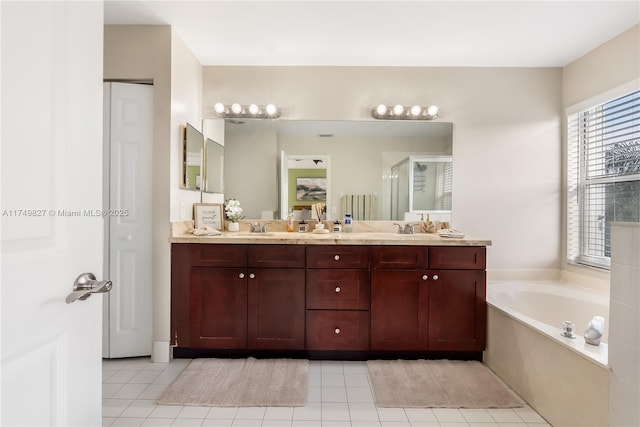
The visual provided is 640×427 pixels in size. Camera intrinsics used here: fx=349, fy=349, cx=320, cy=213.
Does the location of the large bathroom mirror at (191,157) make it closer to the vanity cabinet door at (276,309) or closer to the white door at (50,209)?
the vanity cabinet door at (276,309)

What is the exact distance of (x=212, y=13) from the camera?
92.9 inches

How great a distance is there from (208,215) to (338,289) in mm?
1313

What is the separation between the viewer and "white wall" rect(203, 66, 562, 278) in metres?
3.14

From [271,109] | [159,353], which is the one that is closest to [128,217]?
[159,353]

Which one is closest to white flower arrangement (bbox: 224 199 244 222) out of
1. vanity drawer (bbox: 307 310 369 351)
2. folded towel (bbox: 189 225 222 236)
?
folded towel (bbox: 189 225 222 236)

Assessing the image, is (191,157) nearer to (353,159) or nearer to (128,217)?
(128,217)

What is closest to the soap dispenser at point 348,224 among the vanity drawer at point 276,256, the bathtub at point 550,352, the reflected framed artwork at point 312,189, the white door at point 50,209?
the reflected framed artwork at point 312,189

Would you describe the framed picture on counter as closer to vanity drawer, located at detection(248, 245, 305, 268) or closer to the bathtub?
vanity drawer, located at detection(248, 245, 305, 268)

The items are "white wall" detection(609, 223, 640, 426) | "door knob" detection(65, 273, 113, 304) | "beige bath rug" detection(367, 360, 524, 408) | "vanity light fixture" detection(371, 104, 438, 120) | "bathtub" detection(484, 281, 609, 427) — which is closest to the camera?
"door knob" detection(65, 273, 113, 304)

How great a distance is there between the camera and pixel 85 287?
0.84 m

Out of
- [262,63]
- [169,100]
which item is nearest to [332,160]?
[262,63]

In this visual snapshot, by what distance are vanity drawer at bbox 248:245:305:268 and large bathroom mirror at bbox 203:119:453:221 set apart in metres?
0.66

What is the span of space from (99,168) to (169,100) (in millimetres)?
1793

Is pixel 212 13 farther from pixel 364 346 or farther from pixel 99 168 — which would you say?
pixel 364 346
